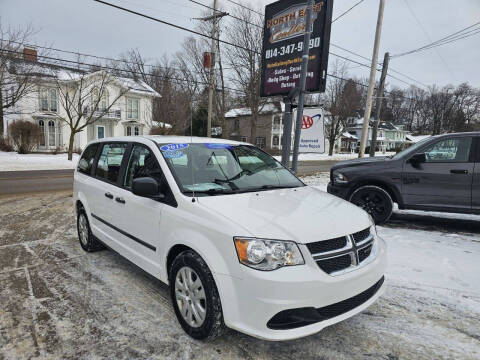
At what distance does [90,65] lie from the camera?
2066 centimetres

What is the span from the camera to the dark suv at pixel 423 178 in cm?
527

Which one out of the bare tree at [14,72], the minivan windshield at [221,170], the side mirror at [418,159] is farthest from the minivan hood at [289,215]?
the bare tree at [14,72]

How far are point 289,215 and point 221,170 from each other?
106cm

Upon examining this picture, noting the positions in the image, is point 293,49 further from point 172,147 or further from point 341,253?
point 341,253

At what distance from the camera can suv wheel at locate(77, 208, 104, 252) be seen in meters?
4.48

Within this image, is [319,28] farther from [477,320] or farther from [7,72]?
[7,72]

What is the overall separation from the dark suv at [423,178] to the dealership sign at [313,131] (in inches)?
39.6

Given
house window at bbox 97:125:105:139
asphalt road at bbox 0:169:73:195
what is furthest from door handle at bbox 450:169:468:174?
house window at bbox 97:125:105:139

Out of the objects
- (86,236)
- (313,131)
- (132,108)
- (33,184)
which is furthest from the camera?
(132,108)

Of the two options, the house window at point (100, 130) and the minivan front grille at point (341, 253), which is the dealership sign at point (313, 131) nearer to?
the minivan front grille at point (341, 253)

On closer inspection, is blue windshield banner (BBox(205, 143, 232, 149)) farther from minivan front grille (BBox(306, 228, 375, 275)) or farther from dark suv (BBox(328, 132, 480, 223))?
dark suv (BBox(328, 132, 480, 223))

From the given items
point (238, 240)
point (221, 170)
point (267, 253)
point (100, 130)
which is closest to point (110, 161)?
point (221, 170)

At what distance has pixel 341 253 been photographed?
7.79 ft

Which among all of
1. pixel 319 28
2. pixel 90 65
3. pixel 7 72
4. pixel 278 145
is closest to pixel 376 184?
pixel 319 28
